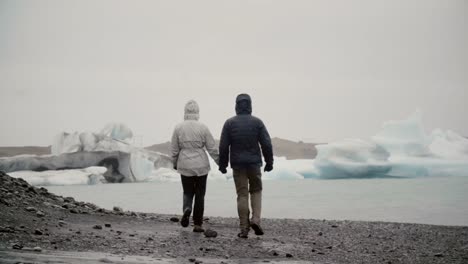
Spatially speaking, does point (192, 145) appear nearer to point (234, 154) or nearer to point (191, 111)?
point (191, 111)

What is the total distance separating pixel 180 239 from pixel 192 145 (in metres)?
1.36

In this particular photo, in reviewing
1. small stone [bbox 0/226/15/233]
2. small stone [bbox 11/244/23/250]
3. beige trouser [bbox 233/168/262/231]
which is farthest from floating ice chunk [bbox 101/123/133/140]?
small stone [bbox 11/244/23/250]

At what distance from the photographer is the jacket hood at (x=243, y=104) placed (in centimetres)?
802

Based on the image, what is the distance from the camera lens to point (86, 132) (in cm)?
4388

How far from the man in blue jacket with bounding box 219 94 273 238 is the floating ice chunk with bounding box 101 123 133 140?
136 feet

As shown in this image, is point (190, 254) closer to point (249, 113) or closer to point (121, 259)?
point (121, 259)

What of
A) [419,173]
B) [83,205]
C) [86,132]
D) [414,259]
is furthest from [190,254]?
[419,173]

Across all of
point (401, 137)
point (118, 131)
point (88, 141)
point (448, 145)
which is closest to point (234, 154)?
point (88, 141)

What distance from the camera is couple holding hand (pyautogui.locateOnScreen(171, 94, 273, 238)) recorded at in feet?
26.1

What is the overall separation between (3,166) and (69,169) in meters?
5.06

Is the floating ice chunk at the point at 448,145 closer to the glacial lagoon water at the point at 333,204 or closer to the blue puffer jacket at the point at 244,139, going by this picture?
the glacial lagoon water at the point at 333,204

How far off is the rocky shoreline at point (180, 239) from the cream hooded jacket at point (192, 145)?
0.99 meters

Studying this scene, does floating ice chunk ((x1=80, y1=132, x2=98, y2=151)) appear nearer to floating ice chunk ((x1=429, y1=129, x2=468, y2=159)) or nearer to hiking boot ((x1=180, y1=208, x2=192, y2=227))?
floating ice chunk ((x1=429, y1=129, x2=468, y2=159))

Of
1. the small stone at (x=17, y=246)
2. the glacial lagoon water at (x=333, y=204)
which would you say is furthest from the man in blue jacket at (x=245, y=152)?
the glacial lagoon water at (x=333, y=204)
